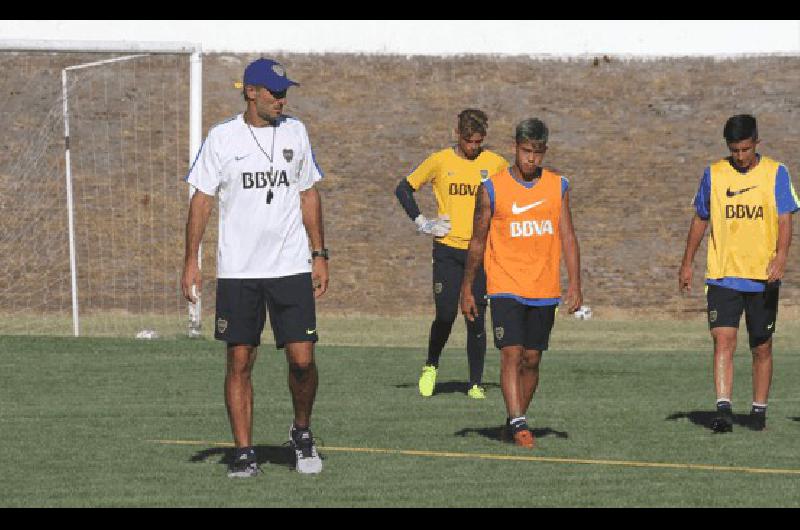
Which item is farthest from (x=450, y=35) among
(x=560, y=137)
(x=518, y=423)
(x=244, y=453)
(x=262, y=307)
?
(x=244, y=453)

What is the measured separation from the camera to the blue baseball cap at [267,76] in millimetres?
9477

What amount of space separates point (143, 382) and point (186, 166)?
1168 centimetres

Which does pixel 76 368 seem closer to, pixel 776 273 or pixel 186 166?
pixel 776 273

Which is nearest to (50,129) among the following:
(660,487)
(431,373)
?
(431,373)

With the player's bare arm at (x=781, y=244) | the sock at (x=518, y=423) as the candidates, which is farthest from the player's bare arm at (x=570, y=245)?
the player's bare arm at (x=781, y=244)

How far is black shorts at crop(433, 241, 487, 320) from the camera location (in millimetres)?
14422

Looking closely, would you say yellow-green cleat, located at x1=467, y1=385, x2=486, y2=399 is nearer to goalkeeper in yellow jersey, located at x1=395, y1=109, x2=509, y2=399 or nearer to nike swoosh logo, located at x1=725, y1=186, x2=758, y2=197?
goalkeeper in yellow jersey, located at x1=395, y1=109, x2=509, y2=399

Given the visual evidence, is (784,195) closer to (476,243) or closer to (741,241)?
(741,241)

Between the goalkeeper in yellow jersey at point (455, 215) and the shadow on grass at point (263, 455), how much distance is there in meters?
3.64

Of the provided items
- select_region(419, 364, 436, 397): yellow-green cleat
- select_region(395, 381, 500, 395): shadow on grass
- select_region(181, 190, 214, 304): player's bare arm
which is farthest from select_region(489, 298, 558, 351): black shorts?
select_region(395, 381, 500, 395): shadow on grass

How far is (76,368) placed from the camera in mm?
17062

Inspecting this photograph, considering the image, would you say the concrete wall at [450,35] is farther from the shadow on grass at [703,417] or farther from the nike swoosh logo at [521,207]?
the nike swoosh logo at [521,207]

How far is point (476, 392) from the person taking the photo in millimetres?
14383

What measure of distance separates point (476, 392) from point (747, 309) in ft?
9.74
